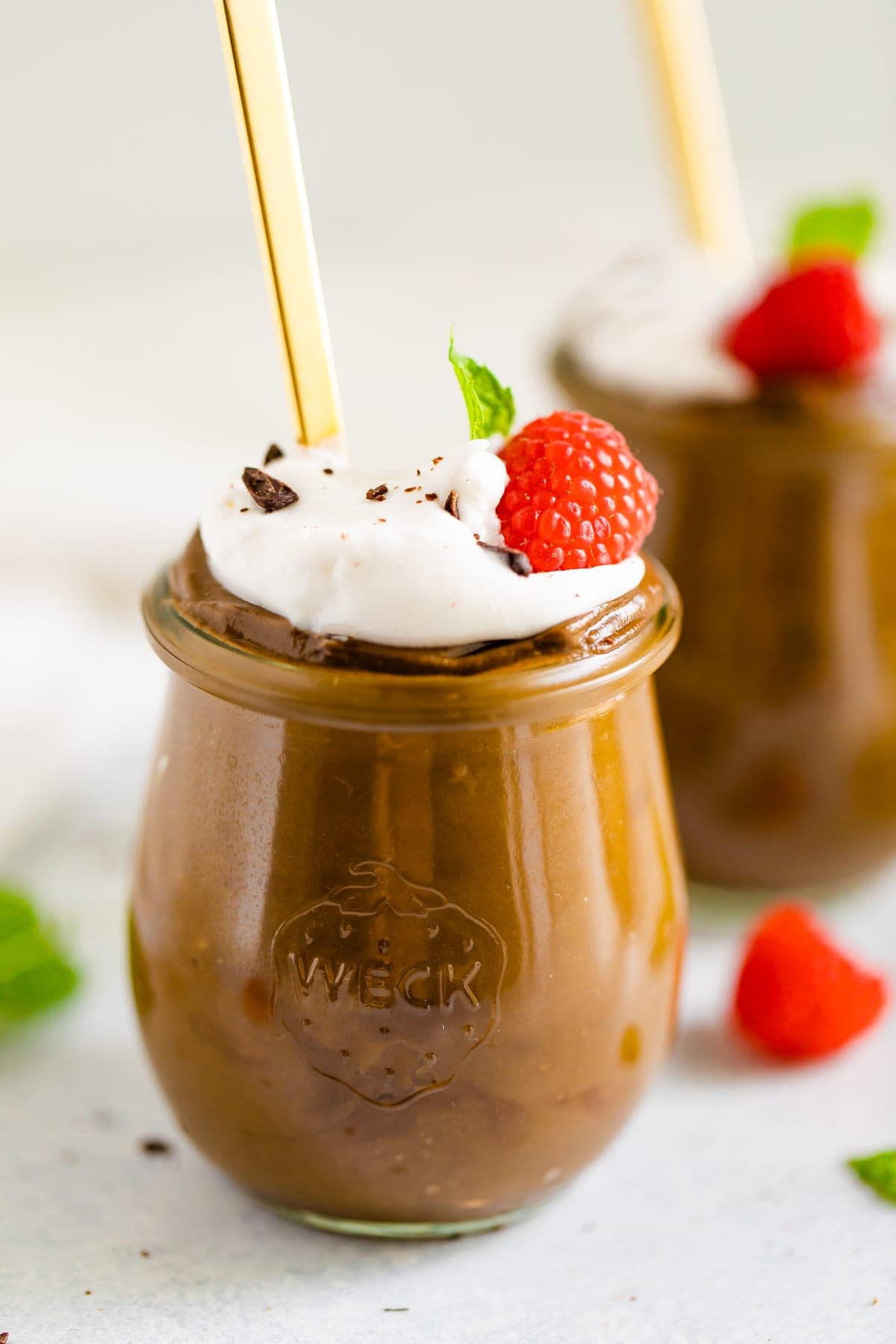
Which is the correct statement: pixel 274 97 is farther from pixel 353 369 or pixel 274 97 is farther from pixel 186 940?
pixel 353 369

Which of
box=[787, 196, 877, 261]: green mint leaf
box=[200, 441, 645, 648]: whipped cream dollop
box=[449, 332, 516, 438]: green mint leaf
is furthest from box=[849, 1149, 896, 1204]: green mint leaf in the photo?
box=[787, 196, 877, 261]: green mint leaf

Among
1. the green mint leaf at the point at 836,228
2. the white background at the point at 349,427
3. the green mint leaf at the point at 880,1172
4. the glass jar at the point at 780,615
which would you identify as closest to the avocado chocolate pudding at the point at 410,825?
the white background at the point at 349,427

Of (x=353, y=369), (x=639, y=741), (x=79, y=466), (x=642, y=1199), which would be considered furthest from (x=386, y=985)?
(x=353, y=369)

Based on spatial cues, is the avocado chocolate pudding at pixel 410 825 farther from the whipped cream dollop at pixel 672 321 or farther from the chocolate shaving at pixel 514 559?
the whipped cream dollop at pixel 672 321

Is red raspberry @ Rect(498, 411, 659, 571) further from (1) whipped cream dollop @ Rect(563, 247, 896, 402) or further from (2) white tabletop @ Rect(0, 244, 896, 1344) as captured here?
(1) whipped cream dollop @ Rect(563, 247, 896, 402)

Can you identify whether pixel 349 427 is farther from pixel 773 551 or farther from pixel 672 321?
pixel 773 551

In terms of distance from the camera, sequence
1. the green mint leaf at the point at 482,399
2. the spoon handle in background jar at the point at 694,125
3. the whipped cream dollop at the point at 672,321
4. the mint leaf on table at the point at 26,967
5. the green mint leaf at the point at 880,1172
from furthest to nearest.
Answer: the spoon handle in background jar at the point at 694,125 < the whipped cream dollop at the point at 672,321 < the mint leaf on table at the point at 26,967 < the green mint leaf at the point at 880,1172 < the green mint leaf at the point at 482,399

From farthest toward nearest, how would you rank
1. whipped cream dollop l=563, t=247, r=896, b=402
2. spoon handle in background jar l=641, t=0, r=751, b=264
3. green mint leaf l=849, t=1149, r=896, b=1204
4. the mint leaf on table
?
spoon handle in background jar l=641, t=0, r=751, b=264
whipped cream dollop l=563, t=247, r=896, b=402
the mint leaf on table
green mint leaf l=849, t=1149, r=896, b=1204
